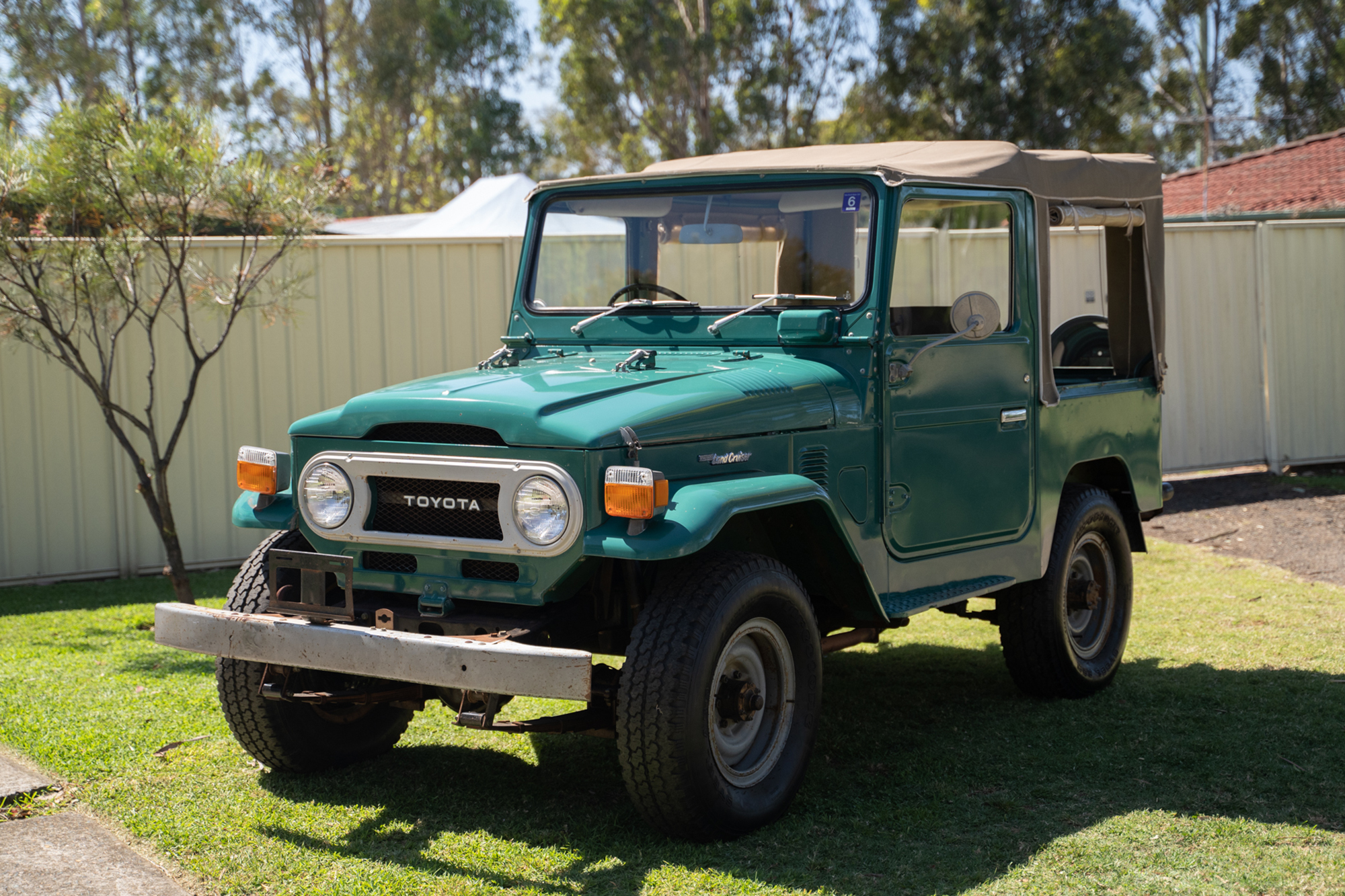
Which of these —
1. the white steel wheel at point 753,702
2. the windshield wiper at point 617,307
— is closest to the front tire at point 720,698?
the white steel wheel at point 753,702

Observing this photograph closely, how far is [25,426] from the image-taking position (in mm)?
8398

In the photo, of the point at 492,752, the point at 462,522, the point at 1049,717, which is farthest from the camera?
the point at 1049,717

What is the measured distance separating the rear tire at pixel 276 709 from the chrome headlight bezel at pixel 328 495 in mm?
230

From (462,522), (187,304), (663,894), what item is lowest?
(663,894)

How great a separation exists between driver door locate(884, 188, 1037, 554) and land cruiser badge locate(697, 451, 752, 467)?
77 cm

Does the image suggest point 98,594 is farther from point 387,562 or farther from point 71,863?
point 387,562

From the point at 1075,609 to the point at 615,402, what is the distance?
2.95 m

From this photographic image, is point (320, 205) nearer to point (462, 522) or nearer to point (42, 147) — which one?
point (42, 147)

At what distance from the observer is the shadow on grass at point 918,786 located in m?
3.87

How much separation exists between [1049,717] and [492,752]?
236 centimetres

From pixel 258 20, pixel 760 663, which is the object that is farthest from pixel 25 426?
pixel 258 20

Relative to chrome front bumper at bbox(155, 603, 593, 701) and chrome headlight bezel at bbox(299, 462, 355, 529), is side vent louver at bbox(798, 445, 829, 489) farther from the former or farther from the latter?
chrome headlight bezel at bbox(299, 462, 355, 529)

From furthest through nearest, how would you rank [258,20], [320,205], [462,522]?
[258,20] < [320,205] < [462,522]

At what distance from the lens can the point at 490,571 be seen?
13.3 ft
